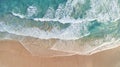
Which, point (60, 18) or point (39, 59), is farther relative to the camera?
point (39, 59)

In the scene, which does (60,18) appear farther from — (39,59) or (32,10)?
(39,59)

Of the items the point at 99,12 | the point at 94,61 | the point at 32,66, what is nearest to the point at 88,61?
the point at 94,61

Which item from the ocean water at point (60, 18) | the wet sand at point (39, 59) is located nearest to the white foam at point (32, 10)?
the ocean water at point (60, 18)

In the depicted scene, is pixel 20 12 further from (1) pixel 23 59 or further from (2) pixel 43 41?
(1) pixel 23 59

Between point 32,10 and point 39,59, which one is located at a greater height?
point 32,10

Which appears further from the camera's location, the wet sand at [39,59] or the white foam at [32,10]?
the wet sand at [39,59]

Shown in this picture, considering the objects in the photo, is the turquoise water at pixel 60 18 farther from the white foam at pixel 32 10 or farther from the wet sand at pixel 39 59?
the wet sand at pixel 39 59

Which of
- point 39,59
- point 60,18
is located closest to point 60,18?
point 60,18

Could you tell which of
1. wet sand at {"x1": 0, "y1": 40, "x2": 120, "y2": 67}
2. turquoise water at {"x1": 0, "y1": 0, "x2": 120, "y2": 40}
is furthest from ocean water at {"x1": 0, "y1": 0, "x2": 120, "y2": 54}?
wet sand at {"x1": 0, "y1": 40, "x2": 120, "y2": 67}
